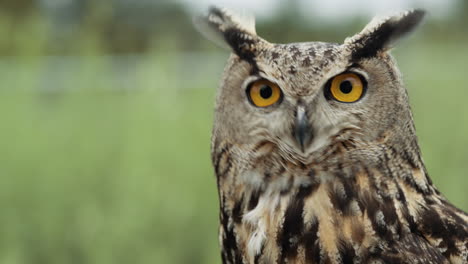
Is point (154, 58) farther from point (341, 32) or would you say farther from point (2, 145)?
point (341, 32)

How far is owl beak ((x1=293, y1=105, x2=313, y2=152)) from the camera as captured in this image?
136cm

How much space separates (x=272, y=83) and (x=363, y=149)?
24 centimetres

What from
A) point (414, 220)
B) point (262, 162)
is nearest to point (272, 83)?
point (262, 162)

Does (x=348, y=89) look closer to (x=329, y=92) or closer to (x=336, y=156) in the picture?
(x=329, y=92)

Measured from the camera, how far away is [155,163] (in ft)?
9.19

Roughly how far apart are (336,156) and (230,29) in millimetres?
380

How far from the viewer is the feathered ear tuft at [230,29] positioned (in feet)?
4.76

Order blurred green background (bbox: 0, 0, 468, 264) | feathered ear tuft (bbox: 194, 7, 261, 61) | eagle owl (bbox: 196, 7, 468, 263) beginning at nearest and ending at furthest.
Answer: eagle owl (bbox: 196, 7, 468, 263)
feathered ear tuft (bbox: 194, 7, 261, 61)
blurred green background (bbox: 0, 0, 468, 264)

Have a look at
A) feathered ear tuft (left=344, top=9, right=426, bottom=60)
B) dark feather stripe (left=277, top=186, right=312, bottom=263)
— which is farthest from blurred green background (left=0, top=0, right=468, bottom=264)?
dark feather stripe (left=277, top=186, right=312, bottom=263)

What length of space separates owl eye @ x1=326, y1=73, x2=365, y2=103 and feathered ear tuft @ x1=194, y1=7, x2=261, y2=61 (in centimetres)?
20

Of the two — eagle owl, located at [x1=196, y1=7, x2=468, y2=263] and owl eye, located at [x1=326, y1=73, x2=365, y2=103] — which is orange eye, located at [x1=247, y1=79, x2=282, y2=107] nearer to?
eagle owl, located at [x1=196, y1=7, x2=468, y2=263]

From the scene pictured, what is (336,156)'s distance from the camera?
1396mm

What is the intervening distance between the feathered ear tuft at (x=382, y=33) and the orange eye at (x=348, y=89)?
5cm

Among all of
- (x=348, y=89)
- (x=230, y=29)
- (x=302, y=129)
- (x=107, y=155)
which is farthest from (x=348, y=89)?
(x=107, y=155)
